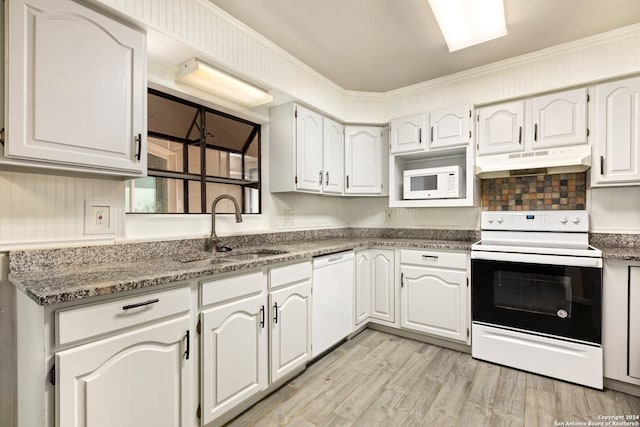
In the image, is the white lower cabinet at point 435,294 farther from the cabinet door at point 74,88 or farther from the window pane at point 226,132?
the cabinet door at point 74,88

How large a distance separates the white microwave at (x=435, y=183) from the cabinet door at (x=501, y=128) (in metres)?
0.29

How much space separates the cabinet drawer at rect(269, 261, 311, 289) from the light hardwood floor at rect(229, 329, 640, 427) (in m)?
0.70

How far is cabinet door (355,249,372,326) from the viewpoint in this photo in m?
2.75

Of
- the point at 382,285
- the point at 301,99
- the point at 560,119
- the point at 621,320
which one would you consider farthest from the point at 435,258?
the point at 301,99

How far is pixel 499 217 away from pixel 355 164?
4.62 ft

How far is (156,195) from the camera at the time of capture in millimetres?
1991

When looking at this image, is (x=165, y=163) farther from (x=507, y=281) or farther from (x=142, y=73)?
(x=507, y=281)

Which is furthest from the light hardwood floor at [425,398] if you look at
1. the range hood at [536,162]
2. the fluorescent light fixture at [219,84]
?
the fluorescent light fixture at [219,84]

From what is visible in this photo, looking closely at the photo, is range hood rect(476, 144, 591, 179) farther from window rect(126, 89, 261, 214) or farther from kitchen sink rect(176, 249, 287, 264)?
window rect(126, 89, 261, 214)

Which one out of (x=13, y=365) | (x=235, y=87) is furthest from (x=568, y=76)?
(x=13, y=365)

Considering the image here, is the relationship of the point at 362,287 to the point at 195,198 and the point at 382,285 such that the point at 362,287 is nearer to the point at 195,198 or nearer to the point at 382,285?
the point at 382,285

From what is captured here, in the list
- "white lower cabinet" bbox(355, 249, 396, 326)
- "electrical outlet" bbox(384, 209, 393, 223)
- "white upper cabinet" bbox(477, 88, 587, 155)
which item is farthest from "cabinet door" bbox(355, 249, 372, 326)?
"white upper cabinet" bbox(477, 88, 587, 155)

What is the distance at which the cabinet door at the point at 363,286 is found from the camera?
9.02ft

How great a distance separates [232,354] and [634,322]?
2.44 meters
